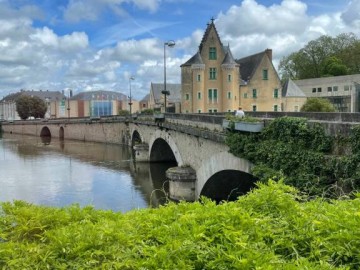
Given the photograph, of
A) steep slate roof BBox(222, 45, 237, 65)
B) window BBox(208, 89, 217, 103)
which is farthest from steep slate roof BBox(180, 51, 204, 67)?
window BBox(208, 89, 217, 103)

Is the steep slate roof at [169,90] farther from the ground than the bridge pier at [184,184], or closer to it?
farther from the ground

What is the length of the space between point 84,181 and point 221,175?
15.8m

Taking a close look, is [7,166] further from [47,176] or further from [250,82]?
[250,82]

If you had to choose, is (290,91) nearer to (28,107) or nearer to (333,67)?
(333,67)

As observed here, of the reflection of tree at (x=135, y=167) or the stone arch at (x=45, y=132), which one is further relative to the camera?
the stone arch at (x=45, y=132)

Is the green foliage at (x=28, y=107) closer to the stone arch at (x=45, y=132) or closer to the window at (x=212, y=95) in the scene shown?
the stone arch at (x=45, y=132)

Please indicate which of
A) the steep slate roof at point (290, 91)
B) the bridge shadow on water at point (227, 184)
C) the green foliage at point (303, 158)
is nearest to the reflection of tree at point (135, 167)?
the bridge shadow on water at point (227, 184)

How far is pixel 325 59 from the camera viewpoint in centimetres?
7975

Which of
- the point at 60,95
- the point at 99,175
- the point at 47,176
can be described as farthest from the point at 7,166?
the point at 60,95

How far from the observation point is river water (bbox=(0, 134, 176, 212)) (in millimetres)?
23898

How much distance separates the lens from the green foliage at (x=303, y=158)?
843 cm

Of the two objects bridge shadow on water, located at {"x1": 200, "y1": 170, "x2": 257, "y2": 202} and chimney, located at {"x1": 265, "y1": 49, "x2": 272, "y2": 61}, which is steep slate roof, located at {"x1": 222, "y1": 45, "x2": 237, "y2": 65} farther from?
bridge shadow on water, located at {"x1": 200, "y1": 170, "x2": 257, "y2": 202}

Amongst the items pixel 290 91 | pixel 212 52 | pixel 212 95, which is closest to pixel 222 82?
pixel 212 95

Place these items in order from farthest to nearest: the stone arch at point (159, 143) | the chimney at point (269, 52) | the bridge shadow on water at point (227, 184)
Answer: the chimney at point (269, 52) < the stone arch at point (159, 143) < the bridge shadow on water at point (227, 184)
